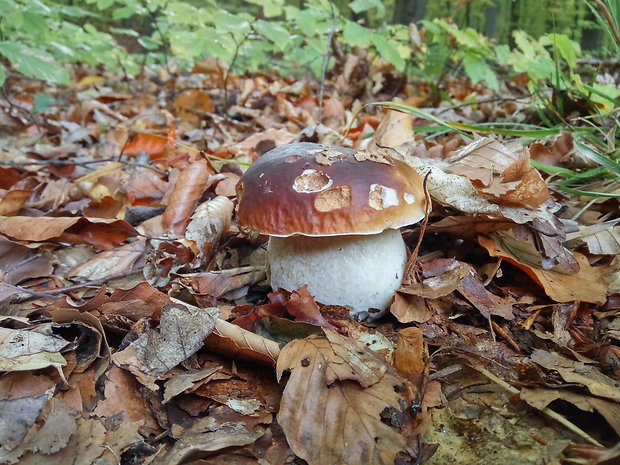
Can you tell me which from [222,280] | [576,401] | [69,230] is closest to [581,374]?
[576,401]

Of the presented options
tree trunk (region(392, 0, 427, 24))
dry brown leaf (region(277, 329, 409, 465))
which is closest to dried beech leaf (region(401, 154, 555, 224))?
dry brown leaf (region(277, 329, 409, 465))

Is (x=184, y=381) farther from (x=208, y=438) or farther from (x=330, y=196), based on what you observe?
(x=330, y=196)

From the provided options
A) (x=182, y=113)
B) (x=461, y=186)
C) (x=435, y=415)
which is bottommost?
(x=182, y=113)

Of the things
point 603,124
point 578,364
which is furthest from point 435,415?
point 603,124

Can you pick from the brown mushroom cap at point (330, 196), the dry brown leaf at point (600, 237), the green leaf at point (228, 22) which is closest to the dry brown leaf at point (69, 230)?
the brown mushroom cap at point (330, 196)

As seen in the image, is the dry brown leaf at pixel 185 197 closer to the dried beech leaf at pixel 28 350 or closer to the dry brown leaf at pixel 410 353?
the dried beech leaf at pixel 28 350

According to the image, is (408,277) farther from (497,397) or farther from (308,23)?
(308,23)

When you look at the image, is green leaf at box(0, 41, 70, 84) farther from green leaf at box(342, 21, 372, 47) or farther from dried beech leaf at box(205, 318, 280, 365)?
dried beech leaf at box(205, 318, 280, 365)
